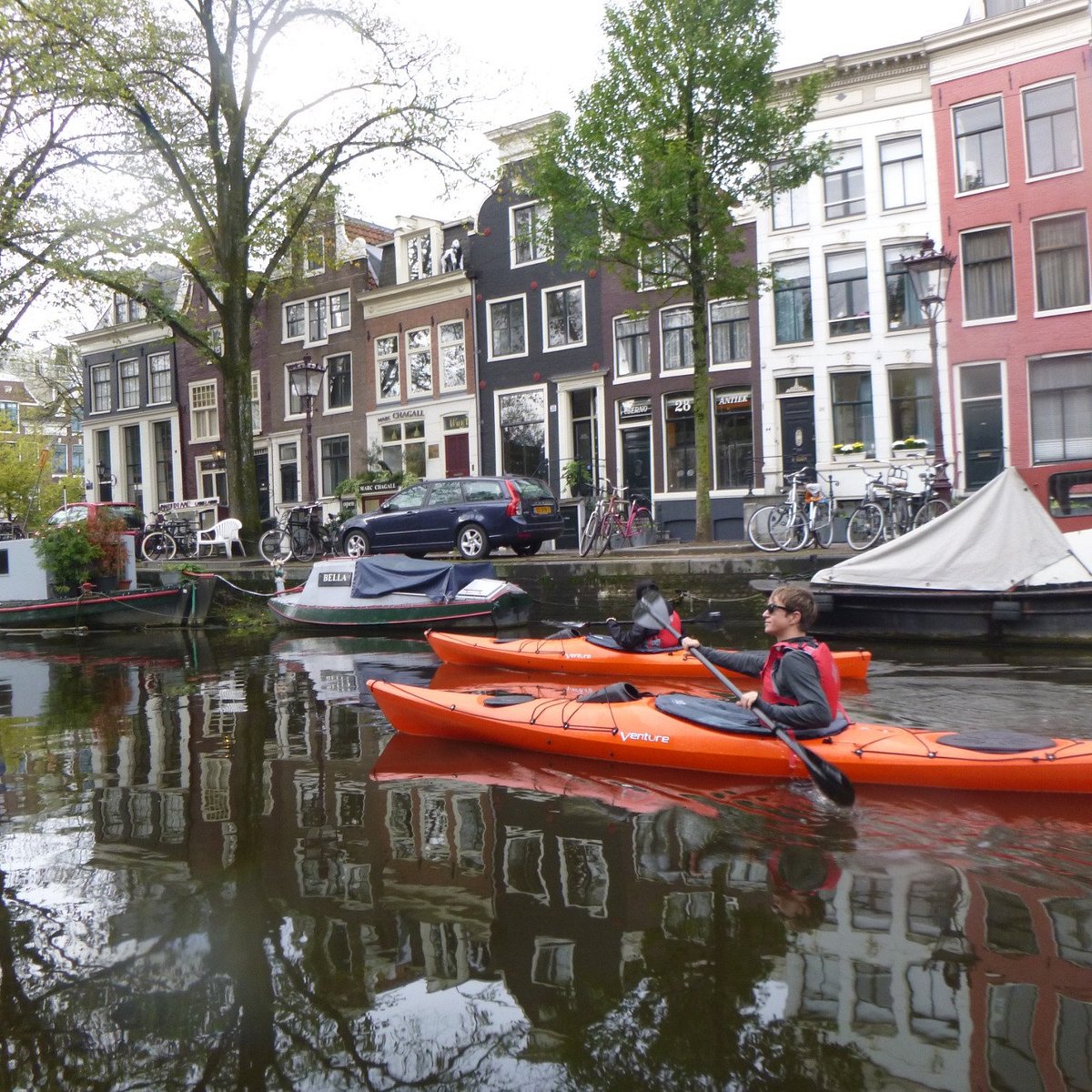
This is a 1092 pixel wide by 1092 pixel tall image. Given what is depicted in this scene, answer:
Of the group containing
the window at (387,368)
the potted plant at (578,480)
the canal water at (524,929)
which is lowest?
the canal water at (524,929)

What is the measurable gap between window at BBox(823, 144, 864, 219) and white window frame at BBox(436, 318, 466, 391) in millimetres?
8677

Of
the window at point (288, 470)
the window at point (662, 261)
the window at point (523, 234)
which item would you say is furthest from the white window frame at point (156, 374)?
the window at point (662, 261)

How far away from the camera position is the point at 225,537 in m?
20.2

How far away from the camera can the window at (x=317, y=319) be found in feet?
90.0

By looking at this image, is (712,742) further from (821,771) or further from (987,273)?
(987,273)

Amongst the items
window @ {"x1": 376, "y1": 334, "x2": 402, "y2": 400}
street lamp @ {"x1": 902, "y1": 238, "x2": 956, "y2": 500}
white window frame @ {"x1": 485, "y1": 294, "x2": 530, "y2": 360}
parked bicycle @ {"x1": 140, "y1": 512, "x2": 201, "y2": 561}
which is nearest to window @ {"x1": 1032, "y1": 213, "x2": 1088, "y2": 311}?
street lamp @ {"x1": 902, "y1": 238, "x2": 956, "y2": 500}

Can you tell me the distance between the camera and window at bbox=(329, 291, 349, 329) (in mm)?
26875

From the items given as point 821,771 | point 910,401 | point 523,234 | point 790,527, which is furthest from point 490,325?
point 821,771

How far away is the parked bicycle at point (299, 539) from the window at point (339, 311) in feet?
28.9

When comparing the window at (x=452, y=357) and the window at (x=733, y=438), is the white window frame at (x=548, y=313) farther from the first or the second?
the window at (x=733, y=438)

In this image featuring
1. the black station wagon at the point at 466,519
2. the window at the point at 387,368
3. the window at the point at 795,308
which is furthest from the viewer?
the window at the point at 387,368

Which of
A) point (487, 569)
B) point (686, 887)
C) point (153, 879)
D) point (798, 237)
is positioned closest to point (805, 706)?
point (686, 887)

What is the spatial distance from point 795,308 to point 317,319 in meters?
13.1

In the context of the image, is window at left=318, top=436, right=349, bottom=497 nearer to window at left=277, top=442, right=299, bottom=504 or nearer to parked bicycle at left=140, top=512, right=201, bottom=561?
window at left=277, top=442, right=299, bottom=504
